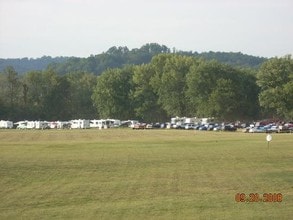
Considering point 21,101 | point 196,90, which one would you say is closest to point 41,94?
point 21,101

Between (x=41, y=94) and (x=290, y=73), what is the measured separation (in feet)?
215

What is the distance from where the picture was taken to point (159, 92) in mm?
132250

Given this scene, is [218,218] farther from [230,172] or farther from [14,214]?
[230,172]

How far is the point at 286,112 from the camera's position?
11031 cm

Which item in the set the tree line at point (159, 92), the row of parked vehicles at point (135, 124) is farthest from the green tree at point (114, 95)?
the row of parked vehicles at point (135, 124)

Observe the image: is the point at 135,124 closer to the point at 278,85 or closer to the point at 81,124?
the point at 81,124

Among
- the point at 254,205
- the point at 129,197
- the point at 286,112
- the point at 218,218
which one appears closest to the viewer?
the point at 218,218

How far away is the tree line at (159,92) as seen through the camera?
11506 cm

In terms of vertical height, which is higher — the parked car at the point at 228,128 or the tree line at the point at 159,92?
the tree line at the point at 159,92
